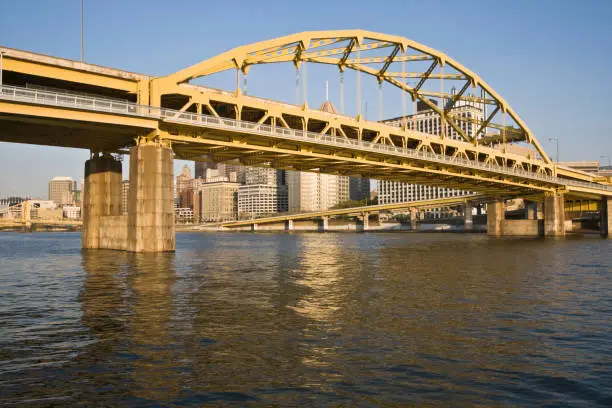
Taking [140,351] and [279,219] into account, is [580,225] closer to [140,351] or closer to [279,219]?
[279,219]

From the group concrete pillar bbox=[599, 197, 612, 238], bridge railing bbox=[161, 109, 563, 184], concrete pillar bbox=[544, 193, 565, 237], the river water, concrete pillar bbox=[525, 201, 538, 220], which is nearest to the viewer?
the river water

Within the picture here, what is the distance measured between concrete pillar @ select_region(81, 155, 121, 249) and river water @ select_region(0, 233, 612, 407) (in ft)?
98.6

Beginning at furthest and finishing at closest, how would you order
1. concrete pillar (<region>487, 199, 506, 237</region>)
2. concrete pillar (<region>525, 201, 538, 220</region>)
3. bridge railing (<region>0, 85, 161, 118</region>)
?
1. concrete pillar (<region>525, 201, 538, 220</region>)
2. concrete pillar (<region>487, 199, 506, 237</region>)
3. bridge railing (<region>0, 85, 161, 118</region>)

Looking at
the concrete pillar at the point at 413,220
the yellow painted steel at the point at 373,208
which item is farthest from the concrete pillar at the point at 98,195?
the concrete pillar at the point at 413,220

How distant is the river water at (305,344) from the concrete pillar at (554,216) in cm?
8758

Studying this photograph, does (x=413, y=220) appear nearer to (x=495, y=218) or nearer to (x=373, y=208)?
(x=373, y=208)

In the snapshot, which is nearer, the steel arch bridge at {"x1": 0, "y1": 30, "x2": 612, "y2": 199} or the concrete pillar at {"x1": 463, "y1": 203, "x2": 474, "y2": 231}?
the steel arch bridge at {"x1": 0, "y1": 30, "x2": 612, "y2": 199}

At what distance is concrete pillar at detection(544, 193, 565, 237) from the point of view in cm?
10556

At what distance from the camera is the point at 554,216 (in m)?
106

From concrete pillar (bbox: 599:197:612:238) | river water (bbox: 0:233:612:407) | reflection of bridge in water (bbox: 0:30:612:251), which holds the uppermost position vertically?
reflection of bridge in water (bbox: 0:30:612:251)

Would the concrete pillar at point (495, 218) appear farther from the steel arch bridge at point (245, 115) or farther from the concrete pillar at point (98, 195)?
the concrete pillar at point (98, 195)

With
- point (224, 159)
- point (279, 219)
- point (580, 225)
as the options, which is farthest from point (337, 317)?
point (279, 219)

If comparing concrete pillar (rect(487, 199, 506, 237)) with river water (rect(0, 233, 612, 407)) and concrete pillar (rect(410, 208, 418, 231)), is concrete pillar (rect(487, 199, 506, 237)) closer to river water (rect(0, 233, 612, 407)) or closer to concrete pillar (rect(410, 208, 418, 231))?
concrete pillar (rect(410, 208, 418, 231))

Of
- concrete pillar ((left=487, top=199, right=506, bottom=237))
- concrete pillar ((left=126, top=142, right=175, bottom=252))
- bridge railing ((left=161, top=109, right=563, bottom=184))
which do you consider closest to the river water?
concrete pillar ((left=126, top=142, right=175, bottom=252))
